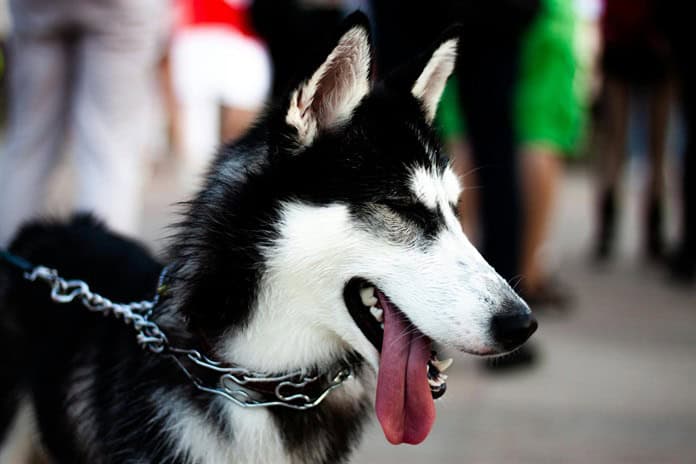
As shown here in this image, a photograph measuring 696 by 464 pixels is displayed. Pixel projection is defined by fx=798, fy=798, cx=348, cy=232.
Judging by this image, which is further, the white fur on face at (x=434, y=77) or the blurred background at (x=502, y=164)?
the blurred background at (x=502, y=164)

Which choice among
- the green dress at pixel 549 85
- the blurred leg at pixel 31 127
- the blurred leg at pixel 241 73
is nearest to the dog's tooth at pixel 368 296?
the blurred leg at pixel 31 127

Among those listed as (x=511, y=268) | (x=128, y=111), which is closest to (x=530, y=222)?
(x=511, y=268)

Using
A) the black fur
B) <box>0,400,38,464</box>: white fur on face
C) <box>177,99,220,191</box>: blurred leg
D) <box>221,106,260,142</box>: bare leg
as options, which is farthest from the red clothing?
the black fur

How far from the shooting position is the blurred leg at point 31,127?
3.78 meters

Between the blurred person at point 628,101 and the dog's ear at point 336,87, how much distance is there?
4859 millimetres

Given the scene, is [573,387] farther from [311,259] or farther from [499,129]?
[311,259]

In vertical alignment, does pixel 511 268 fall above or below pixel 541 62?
below

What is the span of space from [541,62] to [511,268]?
1597mm

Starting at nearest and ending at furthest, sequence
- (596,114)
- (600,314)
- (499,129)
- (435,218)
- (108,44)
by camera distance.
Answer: (435,218) < (108,44) < (499,129) < (600,314) < (596,114)

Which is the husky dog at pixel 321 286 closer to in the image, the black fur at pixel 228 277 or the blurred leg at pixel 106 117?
the black fur at pixel 228 277

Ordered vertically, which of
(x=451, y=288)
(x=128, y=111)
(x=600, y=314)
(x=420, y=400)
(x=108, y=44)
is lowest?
(x=600, y=314)

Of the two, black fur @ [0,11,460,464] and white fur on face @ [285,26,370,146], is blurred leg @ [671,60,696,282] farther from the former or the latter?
white fur on face @ [285,26,370,146]

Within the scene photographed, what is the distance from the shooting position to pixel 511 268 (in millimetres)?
4094

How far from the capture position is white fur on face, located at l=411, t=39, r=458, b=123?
7.20 feet
